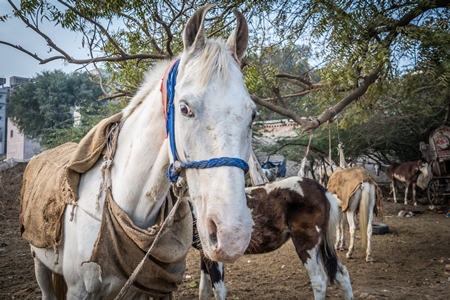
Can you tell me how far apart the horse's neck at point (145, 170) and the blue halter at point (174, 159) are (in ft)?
0.64

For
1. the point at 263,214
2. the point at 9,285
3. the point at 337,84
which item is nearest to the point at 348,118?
the point at 337,84

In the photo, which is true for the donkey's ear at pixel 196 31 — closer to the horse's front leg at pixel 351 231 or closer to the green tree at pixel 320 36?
the green tree at pixel 320 36

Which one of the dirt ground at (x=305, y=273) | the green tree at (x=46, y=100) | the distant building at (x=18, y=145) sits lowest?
the dirt ground at (x=305, y=273)

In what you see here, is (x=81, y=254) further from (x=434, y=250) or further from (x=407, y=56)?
(x=434, y=250)

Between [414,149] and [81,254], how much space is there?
16393 millimetres

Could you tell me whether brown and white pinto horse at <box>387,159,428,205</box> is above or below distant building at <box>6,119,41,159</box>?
below

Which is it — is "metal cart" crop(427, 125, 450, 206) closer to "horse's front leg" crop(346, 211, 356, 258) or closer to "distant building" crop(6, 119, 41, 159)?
"horse's front leg" crop(346, 211, 356, 258)

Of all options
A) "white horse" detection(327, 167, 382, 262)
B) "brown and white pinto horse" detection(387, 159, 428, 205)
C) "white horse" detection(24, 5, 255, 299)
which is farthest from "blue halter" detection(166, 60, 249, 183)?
"brown and white pinto horse" detection(387, 159, 428, 205)

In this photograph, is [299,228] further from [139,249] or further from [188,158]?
[188,158]

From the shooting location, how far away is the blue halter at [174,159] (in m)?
1.30

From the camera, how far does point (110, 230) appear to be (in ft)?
5.75

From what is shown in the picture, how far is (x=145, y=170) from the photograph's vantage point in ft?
5.88

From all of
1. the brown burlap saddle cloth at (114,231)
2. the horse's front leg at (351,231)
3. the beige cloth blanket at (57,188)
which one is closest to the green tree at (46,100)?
the horse's front leg at (351,231)

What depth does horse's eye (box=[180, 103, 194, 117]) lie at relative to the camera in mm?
1412
